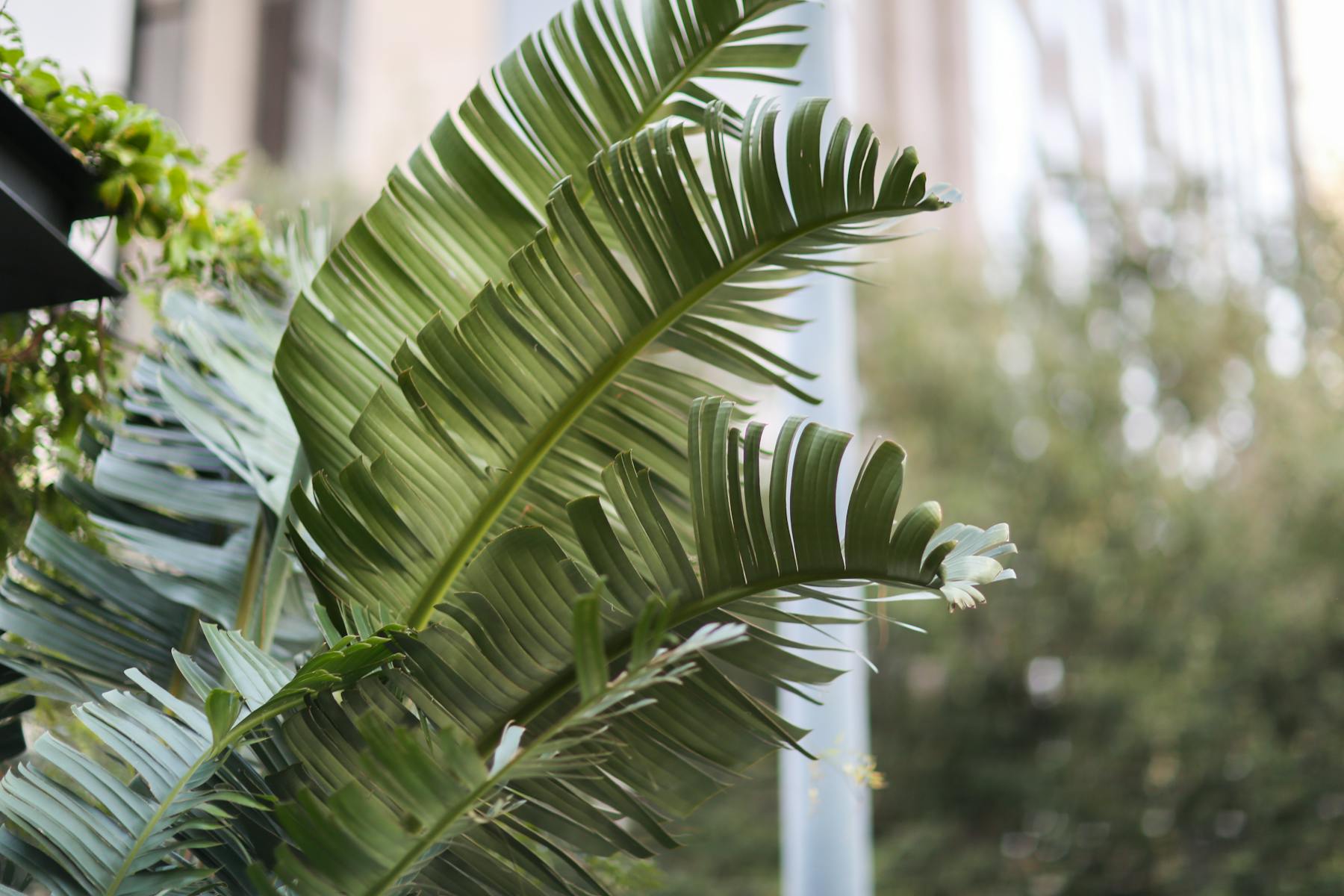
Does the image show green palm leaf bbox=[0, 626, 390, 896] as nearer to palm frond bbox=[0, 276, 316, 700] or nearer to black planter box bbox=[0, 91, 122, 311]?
palm frond bbox=[0, 276, 316, 700]

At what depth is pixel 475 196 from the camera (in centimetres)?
122

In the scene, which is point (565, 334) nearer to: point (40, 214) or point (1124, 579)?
point (40, 214)

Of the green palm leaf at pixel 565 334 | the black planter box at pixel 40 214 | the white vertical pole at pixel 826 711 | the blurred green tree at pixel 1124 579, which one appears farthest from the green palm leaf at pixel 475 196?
the blurred green tree at pixel 1124 579

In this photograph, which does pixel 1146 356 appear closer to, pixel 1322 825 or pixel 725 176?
pixel 1322 825

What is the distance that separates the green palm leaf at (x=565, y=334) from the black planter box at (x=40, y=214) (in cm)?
45

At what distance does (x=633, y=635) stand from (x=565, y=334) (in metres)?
0.35

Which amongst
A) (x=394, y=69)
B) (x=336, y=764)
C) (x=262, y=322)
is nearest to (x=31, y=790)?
(x=336, y=764)

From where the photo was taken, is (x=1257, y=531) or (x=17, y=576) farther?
(x=1257, y=531)

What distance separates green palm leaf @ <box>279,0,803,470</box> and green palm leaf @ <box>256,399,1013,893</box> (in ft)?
0.98

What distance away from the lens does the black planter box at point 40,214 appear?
1199 millimetres

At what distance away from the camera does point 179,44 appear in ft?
15.0

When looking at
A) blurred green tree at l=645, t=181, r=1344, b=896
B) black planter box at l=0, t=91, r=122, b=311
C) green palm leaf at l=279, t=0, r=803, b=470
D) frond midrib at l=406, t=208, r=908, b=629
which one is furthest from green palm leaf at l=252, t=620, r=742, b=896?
blurred green tree at l=645, t=181, r=1344, b=896

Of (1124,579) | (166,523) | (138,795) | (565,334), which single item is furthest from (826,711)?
(1124,579)

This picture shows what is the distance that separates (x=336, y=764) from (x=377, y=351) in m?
0.46
